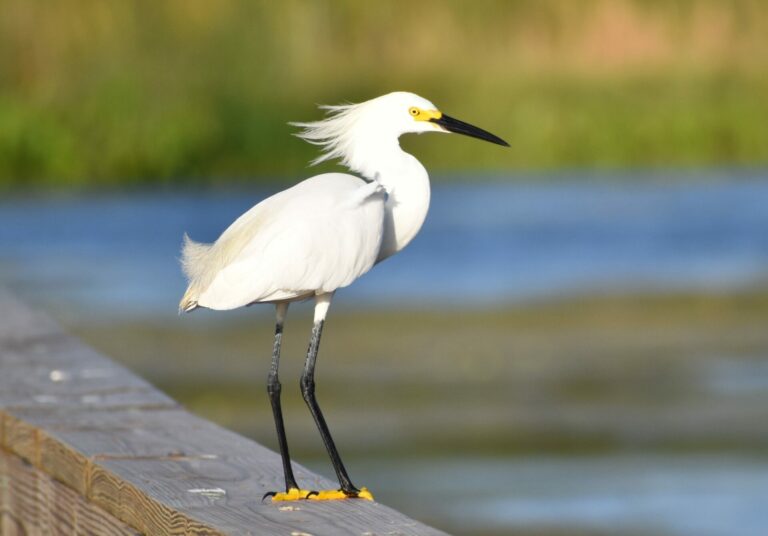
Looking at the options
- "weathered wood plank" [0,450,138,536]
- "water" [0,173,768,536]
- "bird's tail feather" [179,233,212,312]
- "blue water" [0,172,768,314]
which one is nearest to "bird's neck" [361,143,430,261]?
"bird's tail feather" [179,233,212,312]

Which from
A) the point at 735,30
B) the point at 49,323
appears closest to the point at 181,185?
the point at 735,30

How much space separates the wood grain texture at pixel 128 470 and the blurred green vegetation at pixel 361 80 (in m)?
20.6

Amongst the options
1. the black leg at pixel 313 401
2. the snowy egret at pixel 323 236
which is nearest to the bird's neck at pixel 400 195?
the snowy egret at pixel 323 236

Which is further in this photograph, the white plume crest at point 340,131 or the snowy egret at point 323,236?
the white plume crest at point 340,131

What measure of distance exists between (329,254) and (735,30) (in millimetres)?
28276

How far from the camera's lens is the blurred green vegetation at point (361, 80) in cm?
2664

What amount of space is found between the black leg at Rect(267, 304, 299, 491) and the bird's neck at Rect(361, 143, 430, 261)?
0.36 m

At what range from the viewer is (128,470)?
3678 mm

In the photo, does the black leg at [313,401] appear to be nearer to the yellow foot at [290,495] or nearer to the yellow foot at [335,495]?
the yellow foot at [335,495]

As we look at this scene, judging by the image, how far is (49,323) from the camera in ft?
19.4

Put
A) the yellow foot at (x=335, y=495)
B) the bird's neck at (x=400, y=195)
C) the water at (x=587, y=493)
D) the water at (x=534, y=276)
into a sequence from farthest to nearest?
the water at (x=534, y=276)
the water at (x=587, y=493)
the bird's neck at (x=400, y=195)
the yellow foot at (x=335, y=495)

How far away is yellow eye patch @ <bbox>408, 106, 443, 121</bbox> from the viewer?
4457 millimetres

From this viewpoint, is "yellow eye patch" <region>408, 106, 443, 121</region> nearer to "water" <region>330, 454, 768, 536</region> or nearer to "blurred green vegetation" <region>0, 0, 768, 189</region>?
"water" <region>330, 454, 768, 536</region>

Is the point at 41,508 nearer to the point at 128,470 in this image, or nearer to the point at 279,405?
the point at 128,470
